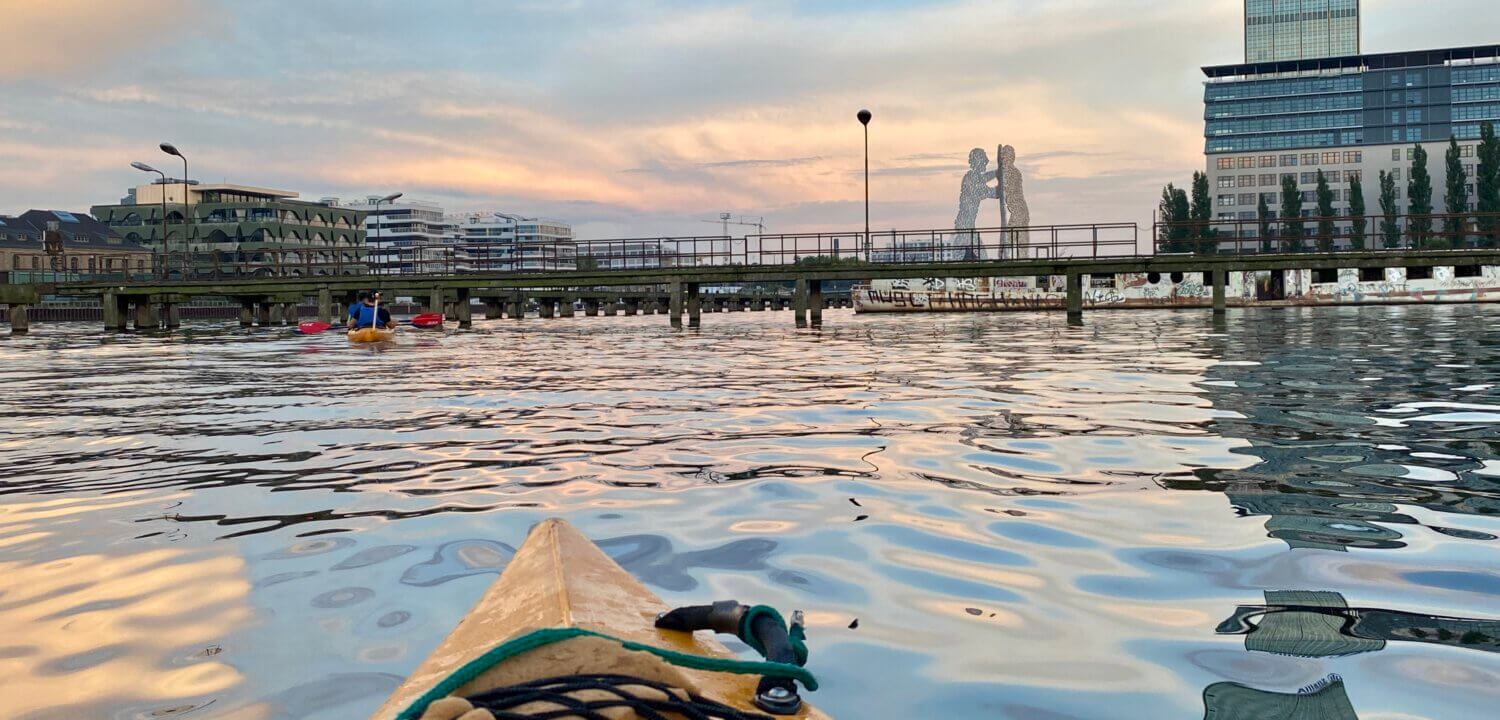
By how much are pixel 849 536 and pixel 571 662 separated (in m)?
3.40

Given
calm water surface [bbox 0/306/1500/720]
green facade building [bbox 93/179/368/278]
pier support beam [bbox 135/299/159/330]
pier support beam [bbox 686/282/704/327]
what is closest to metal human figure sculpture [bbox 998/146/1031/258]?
pier support beam [bbox 686/282/704/327]

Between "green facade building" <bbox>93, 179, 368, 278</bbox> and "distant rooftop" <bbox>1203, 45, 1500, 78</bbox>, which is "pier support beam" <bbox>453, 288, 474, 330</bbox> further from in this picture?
"distant rooftop" <bbox>1203, 45, 1500, 78</bbox>

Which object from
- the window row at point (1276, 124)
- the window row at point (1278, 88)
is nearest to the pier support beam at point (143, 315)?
the window row at point (1276, 124)

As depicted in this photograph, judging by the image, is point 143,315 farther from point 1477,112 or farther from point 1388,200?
point 1477,112

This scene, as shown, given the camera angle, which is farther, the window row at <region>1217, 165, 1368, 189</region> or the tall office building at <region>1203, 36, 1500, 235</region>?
the window row at <region>1217, 165, 1368, 189</region>

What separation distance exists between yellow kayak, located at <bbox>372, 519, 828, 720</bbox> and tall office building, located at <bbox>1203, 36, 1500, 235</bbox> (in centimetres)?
16046

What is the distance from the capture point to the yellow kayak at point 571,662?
6.79 feet

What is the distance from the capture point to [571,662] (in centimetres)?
216

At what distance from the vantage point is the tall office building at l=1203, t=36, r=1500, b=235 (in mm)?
148375

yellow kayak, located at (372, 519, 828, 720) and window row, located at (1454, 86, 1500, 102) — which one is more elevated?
window row, located at (1454, 86, 1500, 102)

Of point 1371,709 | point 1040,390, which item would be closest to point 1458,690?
point 1371,709

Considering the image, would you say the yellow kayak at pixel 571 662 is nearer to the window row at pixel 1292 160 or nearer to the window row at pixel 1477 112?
the window row at pixel 1292 160

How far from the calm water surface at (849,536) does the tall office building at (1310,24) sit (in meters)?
208

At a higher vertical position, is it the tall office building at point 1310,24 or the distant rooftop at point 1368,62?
the tall office building at point 1310,24
